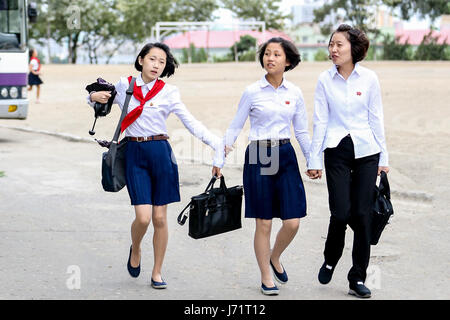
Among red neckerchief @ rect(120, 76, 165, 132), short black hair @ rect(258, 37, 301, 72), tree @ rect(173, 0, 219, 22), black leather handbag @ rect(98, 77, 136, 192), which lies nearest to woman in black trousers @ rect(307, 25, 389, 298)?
short black hair @ rect(258, 37, 301, 72)

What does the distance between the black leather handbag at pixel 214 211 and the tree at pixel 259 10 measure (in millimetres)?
79984

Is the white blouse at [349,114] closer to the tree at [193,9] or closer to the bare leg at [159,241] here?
the bare leg at [159,241]

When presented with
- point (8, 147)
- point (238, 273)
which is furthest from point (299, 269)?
point (8, 147)

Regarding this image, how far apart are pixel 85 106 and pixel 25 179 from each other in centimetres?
1364

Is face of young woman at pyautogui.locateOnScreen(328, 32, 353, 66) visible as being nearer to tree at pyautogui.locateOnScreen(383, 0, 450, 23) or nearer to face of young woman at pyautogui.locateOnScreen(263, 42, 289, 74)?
face of young woman at pyautogui.locateOnScreen(263, 42, 289, 74)

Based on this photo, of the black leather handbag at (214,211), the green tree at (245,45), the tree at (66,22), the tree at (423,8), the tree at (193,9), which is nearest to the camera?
the black leather handbag at (214,211)

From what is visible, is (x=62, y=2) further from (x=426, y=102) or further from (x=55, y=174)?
(x=55, y=174)

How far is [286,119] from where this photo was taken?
546 cm

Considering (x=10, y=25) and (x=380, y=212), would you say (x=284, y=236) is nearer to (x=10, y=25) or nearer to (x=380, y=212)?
(x=380, y=212)

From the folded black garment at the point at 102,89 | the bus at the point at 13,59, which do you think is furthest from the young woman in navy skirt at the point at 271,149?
the bus at the point at 13,59

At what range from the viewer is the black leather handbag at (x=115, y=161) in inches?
217

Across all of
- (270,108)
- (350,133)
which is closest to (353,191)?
(350,133)

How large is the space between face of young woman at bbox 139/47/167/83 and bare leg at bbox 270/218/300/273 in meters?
1.31

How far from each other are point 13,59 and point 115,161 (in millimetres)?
10546
